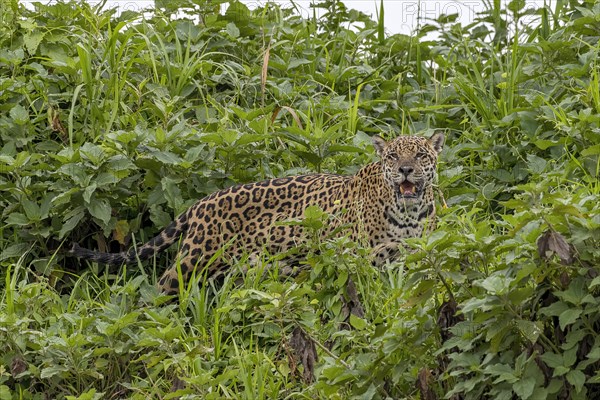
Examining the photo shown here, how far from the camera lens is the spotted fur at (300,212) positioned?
8.23 metres

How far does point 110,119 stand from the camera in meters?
9.13

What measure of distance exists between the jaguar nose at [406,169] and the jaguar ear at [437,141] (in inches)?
17.3

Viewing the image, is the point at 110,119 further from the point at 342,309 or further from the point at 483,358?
the point at 483,358

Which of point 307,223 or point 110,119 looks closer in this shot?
point 307,223

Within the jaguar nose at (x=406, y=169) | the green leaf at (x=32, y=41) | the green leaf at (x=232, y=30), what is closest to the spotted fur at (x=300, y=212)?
the jaguar nose at (x=406, y=169)

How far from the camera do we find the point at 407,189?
8258mm

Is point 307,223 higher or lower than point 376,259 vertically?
higher

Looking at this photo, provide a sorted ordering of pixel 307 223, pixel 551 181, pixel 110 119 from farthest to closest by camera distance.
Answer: pixel 110 119, pixel 551 181, pixel 307 223

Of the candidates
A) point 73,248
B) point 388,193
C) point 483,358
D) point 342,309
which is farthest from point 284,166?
point 483,358

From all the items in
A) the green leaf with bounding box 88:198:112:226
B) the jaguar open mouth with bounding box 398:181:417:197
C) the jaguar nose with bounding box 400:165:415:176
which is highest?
the jaguar nose with bounding box 400:165:415:176

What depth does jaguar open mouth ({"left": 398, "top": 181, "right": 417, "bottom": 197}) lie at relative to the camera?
8234mm

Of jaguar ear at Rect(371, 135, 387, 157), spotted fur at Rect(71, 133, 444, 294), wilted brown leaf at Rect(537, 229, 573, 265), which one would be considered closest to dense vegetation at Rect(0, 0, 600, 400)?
wilted brown leaf at Rect(537, 229, 573, 265)

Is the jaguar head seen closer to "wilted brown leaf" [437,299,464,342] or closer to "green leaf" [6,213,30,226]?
"wilted brown leaf" [437,299,464,342]

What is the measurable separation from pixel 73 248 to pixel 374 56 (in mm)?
4122
